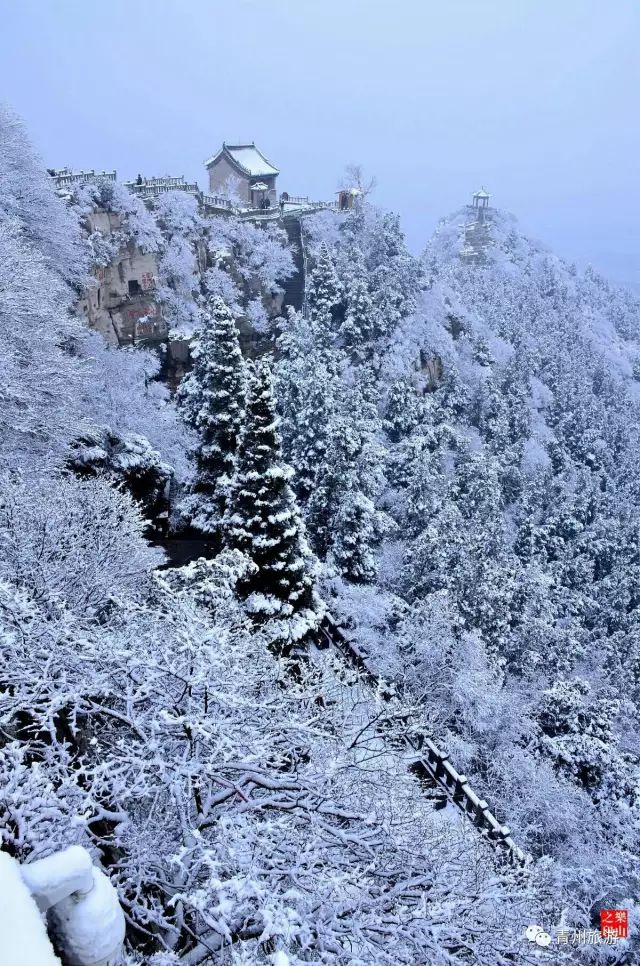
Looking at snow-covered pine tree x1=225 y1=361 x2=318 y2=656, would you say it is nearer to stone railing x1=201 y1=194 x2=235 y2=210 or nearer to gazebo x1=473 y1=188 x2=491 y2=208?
stone railing x1=201 y1=194 x2=235 y2=210

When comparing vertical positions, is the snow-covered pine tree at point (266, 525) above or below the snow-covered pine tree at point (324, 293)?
below

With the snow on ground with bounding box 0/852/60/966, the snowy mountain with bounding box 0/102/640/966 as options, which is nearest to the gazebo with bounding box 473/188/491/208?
the snowy mountain with bounding box 0/102/640/966

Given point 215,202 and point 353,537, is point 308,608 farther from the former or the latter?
point 215,202

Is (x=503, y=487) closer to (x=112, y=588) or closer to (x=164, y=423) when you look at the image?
(x=164, y=423)

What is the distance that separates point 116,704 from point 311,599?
10574 mm

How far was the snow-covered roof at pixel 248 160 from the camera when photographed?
52938mm

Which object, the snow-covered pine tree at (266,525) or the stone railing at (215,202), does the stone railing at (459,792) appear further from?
the stone railing at (215,202)

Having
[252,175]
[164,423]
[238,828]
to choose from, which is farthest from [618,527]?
[238,828]

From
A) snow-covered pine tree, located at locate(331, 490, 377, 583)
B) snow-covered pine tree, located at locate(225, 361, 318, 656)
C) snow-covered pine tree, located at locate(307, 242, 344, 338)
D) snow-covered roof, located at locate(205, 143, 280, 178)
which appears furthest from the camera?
snow-covered roof, located at locate(205, 143, 280, 178)

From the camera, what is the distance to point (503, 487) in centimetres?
4994
